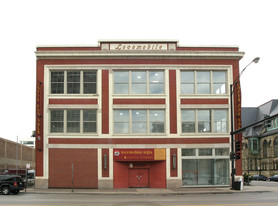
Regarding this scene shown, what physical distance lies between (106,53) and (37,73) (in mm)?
6557

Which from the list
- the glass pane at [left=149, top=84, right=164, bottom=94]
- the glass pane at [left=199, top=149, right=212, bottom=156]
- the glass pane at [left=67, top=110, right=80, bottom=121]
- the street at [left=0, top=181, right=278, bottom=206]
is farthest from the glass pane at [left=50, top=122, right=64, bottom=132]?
the glass pane at [left=199, top=149, right=212, bottom=156]

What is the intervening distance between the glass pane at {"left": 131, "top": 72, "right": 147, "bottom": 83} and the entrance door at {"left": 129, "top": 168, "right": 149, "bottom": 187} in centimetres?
809


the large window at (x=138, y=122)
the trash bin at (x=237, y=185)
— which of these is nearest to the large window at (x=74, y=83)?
the large window at (x=138, y=122)

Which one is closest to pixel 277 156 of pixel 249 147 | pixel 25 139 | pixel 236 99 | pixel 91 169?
pixel 249 147

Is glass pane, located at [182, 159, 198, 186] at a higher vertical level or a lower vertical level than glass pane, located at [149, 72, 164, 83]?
lower

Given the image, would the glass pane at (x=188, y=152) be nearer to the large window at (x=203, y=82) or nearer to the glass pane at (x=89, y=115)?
the large window at (x=203, y=82)

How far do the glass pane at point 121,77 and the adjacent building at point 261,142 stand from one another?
57399 millimetres

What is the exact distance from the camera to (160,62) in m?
35.1

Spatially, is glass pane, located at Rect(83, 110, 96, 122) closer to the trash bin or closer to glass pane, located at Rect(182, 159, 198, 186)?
glass pane, located at Rect(182, 159, 198, 186)

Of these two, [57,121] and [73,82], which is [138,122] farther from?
[57,121]

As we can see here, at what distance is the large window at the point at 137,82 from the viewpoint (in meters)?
35.0

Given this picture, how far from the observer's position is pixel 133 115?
3478cm

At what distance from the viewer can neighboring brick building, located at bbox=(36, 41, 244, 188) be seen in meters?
34.1

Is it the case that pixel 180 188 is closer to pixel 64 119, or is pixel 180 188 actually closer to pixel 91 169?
pixel 91 169
